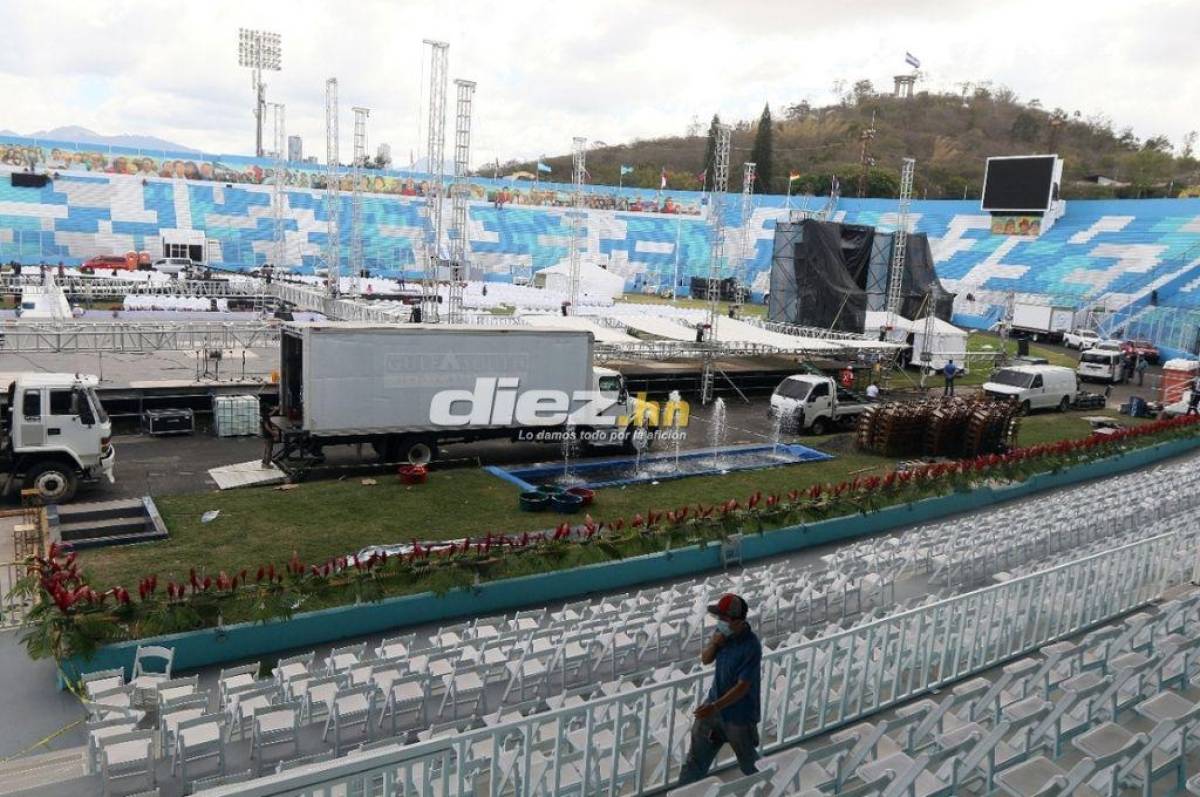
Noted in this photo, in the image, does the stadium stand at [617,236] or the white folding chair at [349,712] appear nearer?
the white folding chair at [349,712]

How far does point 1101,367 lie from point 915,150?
9765 cm

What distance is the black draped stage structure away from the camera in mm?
38688

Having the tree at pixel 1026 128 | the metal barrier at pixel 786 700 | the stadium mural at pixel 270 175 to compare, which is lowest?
the metal barrier at pixel 786 700

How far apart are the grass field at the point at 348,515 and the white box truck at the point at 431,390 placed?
989mm

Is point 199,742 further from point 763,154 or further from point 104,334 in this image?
point 763,154

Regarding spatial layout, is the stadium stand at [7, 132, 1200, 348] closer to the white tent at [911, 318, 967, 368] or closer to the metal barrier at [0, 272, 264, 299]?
the white tent at [911, 318, 967, 368]

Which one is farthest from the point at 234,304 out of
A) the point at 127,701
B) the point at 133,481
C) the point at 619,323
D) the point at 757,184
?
the point at 757,184

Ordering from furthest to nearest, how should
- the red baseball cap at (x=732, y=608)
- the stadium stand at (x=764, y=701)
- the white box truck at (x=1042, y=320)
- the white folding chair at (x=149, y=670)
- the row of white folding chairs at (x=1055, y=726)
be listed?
1. the white box truck at (x=1042, y=320)
2. the white folding chair at (x=149, y=670)
3. the red baseball cap at (x=732, y=608)
4. the stadium stand at (x=764, y=701)
5. the row of white folding chairs at (x=1055, y=726)

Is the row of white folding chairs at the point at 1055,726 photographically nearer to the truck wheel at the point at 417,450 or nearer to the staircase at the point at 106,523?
the staircase at the point at 106,523

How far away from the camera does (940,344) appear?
35.6 meters

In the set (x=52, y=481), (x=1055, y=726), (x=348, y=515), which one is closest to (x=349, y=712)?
(x=1055, y=726)

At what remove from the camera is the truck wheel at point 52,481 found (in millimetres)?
13391

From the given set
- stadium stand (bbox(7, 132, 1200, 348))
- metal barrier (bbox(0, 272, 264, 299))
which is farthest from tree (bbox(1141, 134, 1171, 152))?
metal barrier (bbox(0, 272, 264, 299))

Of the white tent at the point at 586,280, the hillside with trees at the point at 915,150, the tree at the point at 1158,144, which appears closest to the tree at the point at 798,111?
the hillside with trees at the point at 915,150
